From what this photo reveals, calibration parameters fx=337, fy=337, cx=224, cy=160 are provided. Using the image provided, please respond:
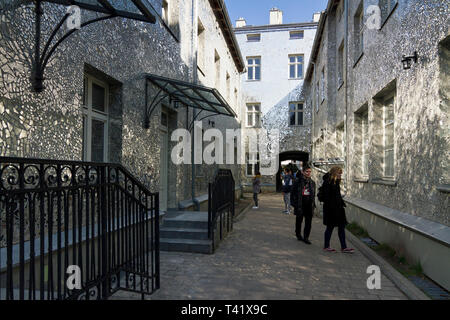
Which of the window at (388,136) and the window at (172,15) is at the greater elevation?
the window at (172,15)

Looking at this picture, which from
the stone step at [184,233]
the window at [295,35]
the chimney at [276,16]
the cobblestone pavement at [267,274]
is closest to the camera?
the cobblestone pavement at [267,274]

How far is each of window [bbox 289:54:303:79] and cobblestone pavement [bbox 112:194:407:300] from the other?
64.5ft

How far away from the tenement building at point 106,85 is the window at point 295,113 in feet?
48.0

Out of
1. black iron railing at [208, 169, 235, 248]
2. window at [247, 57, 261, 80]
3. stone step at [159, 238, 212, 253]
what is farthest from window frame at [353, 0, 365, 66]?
window at [247, 57, 261, 80]

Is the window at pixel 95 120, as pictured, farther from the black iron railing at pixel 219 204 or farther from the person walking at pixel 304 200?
the person walking at pixel 304 200

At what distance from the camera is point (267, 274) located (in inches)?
188

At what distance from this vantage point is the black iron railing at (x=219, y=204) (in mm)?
6065

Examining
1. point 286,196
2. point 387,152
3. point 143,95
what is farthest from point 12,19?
point 286,196

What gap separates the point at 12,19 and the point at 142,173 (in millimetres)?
3623

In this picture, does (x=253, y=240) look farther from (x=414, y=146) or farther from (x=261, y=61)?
(x=261, y=61)

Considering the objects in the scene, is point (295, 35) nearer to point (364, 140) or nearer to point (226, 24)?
point (226, 24)

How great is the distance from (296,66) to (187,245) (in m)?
21.6

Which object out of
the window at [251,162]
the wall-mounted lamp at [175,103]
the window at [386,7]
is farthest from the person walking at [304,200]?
the window at [251,162]

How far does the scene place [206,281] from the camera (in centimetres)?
445
